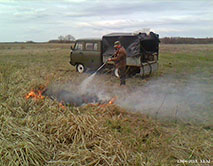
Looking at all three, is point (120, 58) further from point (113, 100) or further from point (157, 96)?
point (113, 100)

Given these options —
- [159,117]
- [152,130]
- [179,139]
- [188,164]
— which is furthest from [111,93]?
[188,164]

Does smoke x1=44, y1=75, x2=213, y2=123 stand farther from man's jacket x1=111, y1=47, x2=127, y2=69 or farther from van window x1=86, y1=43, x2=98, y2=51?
van window x1=86, y1=43, x2=98, y2=51

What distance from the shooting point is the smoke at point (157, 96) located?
544 cm

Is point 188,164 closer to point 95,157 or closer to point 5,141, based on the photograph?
point 95,157

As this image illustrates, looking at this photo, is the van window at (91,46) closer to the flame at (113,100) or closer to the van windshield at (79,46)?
the van windshield at (79,46)

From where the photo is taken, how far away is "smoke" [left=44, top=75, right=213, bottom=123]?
5.44 metres

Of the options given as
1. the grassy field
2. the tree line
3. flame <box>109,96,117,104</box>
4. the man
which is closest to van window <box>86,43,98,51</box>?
the man

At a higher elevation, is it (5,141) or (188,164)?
(5,141)

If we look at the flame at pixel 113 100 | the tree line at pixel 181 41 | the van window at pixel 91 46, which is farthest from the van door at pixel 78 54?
the tree line at pixel 181 41

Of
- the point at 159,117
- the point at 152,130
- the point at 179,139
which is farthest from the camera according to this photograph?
the point at 159,117

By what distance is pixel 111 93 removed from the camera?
735 centimetres

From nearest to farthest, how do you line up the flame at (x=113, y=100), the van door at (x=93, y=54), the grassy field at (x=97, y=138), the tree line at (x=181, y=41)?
the grassy field at (x=97, y=138) < the flame at (x=113, y=100) < the van door at (x=93, y=54) < the tree line at (x=181, y=41)

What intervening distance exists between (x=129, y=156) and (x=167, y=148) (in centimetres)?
86

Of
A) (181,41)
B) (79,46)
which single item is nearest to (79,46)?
(79,46)
